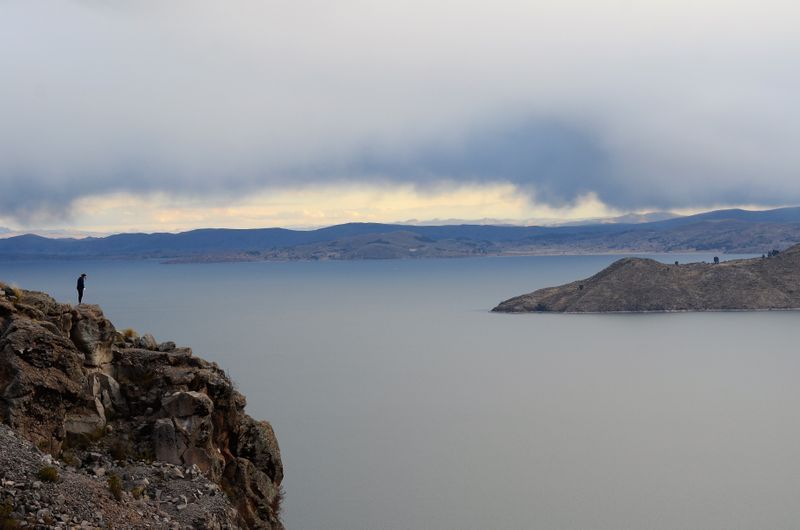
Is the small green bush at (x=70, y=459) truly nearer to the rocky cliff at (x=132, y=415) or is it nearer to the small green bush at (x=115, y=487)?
the rocky cliff at (x=132, y=415)

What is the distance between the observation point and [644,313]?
166125 mm

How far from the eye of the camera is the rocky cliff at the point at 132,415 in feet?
74.1

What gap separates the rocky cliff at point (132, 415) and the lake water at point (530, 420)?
1705 cm

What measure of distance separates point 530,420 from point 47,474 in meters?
57.1

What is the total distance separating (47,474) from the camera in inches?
771

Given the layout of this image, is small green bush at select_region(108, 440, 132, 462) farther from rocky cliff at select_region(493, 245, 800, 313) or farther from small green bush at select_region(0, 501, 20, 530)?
rocky cliff at select_region(493, 245, 800, 313)

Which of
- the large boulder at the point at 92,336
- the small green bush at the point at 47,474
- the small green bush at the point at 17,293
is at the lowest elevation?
the small green bush at the point at 47,474

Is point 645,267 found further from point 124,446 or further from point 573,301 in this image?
point 124,446

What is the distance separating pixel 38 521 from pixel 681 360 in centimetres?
10239

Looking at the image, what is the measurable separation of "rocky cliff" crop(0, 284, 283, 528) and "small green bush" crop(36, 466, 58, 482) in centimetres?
72

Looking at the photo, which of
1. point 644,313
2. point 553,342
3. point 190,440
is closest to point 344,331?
point 553,342

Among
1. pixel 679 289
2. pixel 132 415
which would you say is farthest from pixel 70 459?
pixel 679 289

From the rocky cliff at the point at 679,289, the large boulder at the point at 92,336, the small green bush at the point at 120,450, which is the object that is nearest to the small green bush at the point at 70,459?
the small green bush at the point at 120,450

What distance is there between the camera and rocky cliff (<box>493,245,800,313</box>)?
168125 mm
